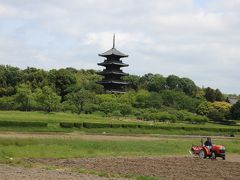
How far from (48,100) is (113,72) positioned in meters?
29.0

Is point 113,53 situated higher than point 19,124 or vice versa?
point 113,53

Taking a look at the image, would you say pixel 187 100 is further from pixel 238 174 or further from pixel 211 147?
pixel 238 174

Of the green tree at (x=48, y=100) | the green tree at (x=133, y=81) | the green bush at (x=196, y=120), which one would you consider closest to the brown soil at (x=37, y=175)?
the green tree at (x=48, y=100)

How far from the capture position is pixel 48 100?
287ft

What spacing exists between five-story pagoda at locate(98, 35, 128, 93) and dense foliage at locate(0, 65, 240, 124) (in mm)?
2497

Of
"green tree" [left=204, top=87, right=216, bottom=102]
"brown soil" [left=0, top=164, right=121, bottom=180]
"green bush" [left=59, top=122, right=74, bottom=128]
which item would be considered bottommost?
"brown soil" [left=0, top=164, right=121, bottom=180]

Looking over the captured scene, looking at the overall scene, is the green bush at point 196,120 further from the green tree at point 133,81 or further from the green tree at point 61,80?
the green tree at point 133,81

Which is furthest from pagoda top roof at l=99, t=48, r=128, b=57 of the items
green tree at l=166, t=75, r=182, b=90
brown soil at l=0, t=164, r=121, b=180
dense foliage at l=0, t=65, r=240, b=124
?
brown soil at l=0, t=164, r=121, b=180

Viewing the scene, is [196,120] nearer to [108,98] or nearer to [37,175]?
[108,98]

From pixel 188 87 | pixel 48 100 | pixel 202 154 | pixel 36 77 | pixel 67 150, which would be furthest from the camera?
pixel 188 87

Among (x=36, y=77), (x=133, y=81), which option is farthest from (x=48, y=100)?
(x=133, y=81)

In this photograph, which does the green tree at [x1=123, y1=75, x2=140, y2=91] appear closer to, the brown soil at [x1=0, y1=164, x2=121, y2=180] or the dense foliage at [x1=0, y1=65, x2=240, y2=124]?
the dense foliage at [x1=0, y1=65, x2=240, y2=124]

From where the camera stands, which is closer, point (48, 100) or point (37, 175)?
point (37, 175)

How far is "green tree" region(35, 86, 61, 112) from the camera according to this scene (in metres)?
87.6
